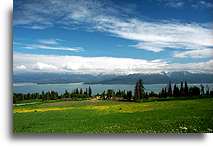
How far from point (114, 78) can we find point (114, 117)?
0.25 m

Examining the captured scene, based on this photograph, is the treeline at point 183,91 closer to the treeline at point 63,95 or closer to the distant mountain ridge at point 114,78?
the distant mountain ridge at point 114,78

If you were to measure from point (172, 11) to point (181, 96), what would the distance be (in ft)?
1.76

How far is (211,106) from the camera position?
3.08 metres

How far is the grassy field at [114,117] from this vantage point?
305cm

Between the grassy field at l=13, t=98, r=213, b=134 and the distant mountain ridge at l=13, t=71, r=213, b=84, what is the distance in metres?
0.14

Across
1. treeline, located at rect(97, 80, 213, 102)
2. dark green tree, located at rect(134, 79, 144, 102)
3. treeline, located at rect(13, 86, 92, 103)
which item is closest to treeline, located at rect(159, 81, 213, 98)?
treeline, located at rect(97, 80, 213, 102)

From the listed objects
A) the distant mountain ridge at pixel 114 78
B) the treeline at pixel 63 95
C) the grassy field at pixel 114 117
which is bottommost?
the grassy field at pixel 114 117

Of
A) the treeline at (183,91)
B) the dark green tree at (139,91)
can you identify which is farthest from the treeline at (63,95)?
the treeline at (183,91)

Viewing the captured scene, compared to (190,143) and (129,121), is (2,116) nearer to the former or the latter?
(129,121)

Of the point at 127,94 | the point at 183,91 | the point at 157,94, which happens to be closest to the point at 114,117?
the point at 127,94

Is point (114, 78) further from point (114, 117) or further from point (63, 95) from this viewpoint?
point (63, 95)

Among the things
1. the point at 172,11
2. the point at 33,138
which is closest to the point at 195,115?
the point at 172,11

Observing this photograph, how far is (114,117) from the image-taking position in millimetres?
3117

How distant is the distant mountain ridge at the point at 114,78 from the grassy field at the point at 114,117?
0.45 ft
